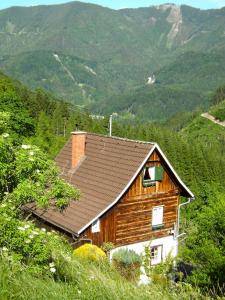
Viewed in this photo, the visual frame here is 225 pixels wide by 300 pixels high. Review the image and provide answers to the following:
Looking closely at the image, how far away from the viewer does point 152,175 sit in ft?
79.5

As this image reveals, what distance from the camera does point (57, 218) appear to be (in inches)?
880

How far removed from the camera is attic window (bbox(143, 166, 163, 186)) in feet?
78.5

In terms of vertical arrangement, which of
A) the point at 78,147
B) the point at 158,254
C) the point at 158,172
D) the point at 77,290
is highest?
the point at 78,147

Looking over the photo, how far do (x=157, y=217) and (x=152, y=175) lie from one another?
2.44 meters

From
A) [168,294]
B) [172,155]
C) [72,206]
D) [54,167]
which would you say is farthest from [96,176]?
[172,155]

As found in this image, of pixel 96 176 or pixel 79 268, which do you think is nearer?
pixel 79 268

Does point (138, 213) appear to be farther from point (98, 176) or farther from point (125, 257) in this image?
point (125, 257)

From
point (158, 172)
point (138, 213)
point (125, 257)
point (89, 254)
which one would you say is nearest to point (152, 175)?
point (158, 172)

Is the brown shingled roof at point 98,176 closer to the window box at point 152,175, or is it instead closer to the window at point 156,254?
the window box at point 152,175

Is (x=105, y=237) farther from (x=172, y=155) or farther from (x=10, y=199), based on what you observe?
(x=172, y=155)

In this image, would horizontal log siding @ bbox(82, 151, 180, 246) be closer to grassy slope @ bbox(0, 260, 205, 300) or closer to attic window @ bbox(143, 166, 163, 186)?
attic window @ bbox(143, 166, 163, 186)

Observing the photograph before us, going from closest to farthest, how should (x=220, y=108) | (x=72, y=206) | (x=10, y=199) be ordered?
(x=10, y=199), (x=72, y=206), (x=220, y=108)

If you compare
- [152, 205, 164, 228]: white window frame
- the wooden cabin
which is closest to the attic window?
the wooden cabin

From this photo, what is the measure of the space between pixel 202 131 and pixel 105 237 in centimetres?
16108
